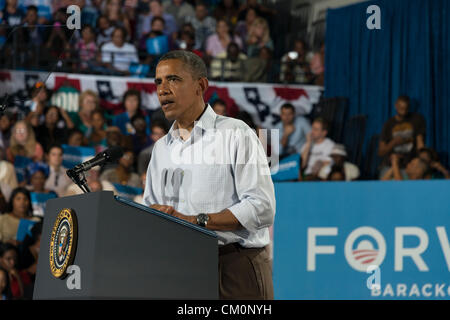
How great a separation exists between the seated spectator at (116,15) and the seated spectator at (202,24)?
70cm

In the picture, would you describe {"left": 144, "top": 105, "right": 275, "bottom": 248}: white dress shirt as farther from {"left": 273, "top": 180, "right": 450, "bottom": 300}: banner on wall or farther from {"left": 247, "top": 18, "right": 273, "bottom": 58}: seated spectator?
{"left": 247, "top": 18, "right": 273, "bottom": 58}: seated spectator

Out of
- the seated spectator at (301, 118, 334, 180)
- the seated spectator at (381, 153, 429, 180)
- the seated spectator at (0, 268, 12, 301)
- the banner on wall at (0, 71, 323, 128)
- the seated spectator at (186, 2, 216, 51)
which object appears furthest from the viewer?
the seated spectator at (186, 2, 216, 51)

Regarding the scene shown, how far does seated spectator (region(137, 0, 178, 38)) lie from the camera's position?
352 inches

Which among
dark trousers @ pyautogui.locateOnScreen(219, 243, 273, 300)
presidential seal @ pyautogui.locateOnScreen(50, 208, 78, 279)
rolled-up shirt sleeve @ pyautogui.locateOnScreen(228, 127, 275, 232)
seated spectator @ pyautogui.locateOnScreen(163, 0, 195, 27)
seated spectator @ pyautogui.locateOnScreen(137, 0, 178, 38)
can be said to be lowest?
dark trousers @ pyautogui.locateOnScreen(219, 243, 273, 300)

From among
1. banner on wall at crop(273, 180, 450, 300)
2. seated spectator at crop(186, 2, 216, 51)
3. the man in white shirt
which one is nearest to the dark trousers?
the man in white shirt

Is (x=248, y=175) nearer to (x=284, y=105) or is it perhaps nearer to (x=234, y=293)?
(x=234, y=293)

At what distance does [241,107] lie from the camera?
767 centimetres

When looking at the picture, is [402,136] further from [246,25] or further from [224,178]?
[224,178]

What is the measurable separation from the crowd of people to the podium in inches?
230

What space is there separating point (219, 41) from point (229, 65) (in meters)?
0.40

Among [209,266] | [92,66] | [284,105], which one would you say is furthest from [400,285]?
[92,66]

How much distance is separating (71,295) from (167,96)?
2.45 ft

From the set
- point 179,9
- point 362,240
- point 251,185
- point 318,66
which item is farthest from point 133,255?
point 179,9

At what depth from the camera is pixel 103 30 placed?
864 centimetres
